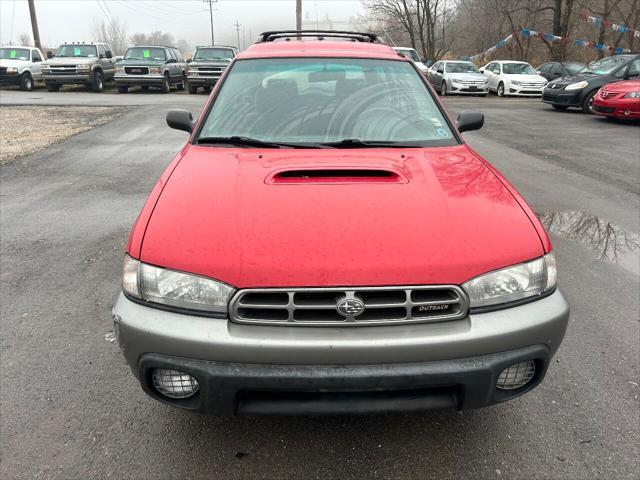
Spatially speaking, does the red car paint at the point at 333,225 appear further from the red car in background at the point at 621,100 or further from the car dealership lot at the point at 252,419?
the red car in background at the point at 621,100

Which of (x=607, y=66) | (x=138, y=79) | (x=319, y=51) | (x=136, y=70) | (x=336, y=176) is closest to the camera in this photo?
(x=336, y=176)

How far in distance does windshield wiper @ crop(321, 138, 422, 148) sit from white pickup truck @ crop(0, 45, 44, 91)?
21.5m

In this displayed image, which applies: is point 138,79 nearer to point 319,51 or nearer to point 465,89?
point 465,89

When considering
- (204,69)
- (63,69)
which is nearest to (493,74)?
(204,69)

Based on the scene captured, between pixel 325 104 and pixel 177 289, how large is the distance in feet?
5.59

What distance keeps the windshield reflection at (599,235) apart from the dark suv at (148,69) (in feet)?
57.4

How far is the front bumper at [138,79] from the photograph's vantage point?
63.3ft

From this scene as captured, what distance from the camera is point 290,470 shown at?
2164 millimetres

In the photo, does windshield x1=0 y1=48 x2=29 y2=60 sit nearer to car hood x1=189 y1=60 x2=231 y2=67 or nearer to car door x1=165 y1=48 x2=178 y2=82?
car door x1=165 y1=48 x2=178 y2=82

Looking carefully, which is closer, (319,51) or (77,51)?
(319,51)

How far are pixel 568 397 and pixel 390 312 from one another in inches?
54.8

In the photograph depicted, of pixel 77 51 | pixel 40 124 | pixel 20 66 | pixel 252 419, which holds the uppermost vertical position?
pixel 77 51

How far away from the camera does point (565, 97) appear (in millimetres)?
14688

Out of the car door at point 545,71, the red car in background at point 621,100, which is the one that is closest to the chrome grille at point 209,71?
the red car in background at point 621,100
